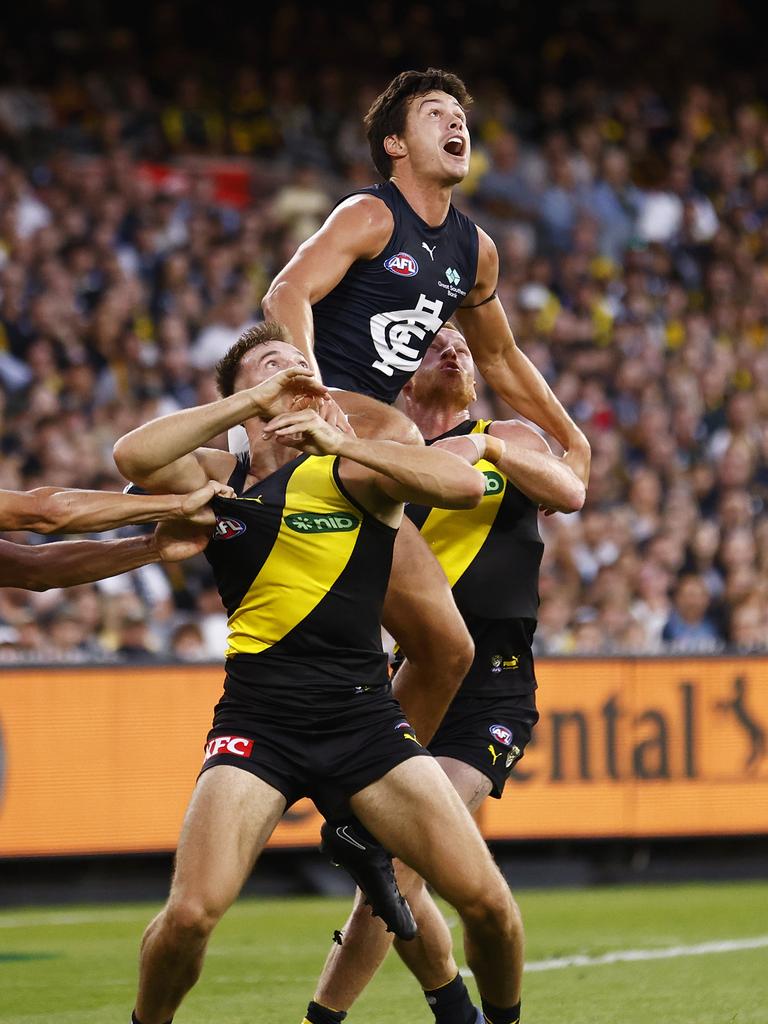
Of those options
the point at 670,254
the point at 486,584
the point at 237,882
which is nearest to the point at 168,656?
the point at 486,584

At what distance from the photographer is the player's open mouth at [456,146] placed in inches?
242

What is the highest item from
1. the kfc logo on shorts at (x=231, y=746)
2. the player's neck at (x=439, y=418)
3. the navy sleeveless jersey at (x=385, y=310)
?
the navy sleeveless jersey at (x=385, y=310)

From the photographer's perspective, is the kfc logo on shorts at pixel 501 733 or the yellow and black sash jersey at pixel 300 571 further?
the kfc logo on shorts at pixel 501 733

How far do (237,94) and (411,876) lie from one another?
12977mm

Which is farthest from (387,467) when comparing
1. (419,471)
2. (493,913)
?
(493,913)

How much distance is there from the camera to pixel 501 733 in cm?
630

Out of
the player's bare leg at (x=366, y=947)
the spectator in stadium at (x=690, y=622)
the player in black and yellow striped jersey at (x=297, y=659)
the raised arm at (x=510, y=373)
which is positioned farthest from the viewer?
the spectator in stadium at (x=690, y=622)

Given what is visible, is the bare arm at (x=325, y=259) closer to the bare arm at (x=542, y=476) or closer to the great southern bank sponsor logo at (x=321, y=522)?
the great southern bank sponsor logo at (x=321, y=522)

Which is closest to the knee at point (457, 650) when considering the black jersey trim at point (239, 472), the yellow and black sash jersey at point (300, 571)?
the yellow and black sash jersey at point (300, 571)

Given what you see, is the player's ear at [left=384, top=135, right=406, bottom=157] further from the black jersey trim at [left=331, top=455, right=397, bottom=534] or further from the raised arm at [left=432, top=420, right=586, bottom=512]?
the black jersey trim at [left=331, top=455, right=397, bottom=534]

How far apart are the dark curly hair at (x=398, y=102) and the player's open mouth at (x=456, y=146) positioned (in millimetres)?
186

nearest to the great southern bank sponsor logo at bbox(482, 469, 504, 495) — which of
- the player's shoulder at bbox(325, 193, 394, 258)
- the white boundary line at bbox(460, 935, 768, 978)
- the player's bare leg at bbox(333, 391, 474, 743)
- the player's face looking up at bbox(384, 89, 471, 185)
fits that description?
the player's bare leg at bbox(333, 391, 474, 743)

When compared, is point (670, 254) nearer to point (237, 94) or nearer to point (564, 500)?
point (237, 94)

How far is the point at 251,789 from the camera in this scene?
4992 mm
